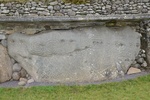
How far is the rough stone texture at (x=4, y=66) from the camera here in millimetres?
4422

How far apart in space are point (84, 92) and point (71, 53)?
0.82m

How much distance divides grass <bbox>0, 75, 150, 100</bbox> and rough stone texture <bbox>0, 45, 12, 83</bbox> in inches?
15.4

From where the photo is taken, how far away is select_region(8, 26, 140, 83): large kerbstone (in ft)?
14.2

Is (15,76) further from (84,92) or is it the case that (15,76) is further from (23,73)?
(84,92)

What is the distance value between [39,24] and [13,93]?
4.45 feet

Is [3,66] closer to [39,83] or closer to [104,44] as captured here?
[39,83]

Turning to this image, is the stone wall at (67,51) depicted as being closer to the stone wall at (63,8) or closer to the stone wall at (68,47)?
the stone wall at (68,47)

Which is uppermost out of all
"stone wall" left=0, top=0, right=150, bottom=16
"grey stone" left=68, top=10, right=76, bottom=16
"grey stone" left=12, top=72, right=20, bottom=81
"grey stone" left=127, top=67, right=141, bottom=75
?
"stone wall" left=0, top=0, right=150, bottom=16

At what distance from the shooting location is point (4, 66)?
14.6 feet

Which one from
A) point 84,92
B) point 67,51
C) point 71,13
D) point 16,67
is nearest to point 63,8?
point 71,13

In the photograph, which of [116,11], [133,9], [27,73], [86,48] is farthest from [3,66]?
[133,9]

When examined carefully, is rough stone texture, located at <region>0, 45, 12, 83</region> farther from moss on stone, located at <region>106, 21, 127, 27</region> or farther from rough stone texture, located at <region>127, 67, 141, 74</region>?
rough stone texture, located at <region>127, 67, 141, 74</region>

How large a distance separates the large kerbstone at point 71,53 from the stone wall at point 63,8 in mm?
1836

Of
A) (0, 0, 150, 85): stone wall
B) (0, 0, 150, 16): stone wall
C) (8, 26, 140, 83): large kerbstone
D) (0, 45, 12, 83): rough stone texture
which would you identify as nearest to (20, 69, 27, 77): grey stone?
(0, 0, 150, 85): stone wall
